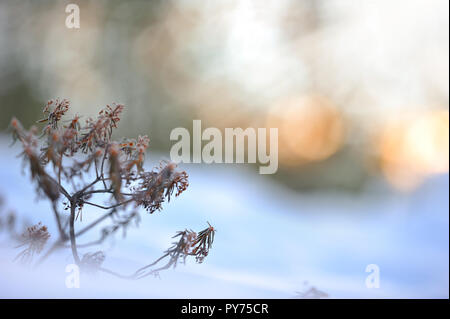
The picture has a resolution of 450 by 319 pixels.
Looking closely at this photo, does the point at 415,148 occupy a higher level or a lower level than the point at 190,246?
higher

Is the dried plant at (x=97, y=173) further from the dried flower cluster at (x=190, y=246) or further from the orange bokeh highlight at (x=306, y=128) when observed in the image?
the orange bokeh highlight at (x=306, y=128)

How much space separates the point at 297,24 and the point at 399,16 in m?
0.41

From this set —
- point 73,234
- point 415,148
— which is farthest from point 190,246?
point 415,148

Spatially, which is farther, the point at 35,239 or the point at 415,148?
the point at 415,148

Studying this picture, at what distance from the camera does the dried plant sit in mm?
521

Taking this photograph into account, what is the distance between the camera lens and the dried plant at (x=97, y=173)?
0.52 metres

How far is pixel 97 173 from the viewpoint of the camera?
0.55 metres

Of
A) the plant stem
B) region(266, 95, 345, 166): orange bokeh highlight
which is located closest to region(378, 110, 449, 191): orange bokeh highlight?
region(266, 95, 345, 166): orange bokeh highlight

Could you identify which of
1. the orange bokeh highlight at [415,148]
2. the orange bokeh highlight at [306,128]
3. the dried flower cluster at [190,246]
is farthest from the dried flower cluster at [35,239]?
the orange bokeh highlight at [415,148]

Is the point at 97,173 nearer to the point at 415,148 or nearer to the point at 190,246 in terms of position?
the point at 190,246
